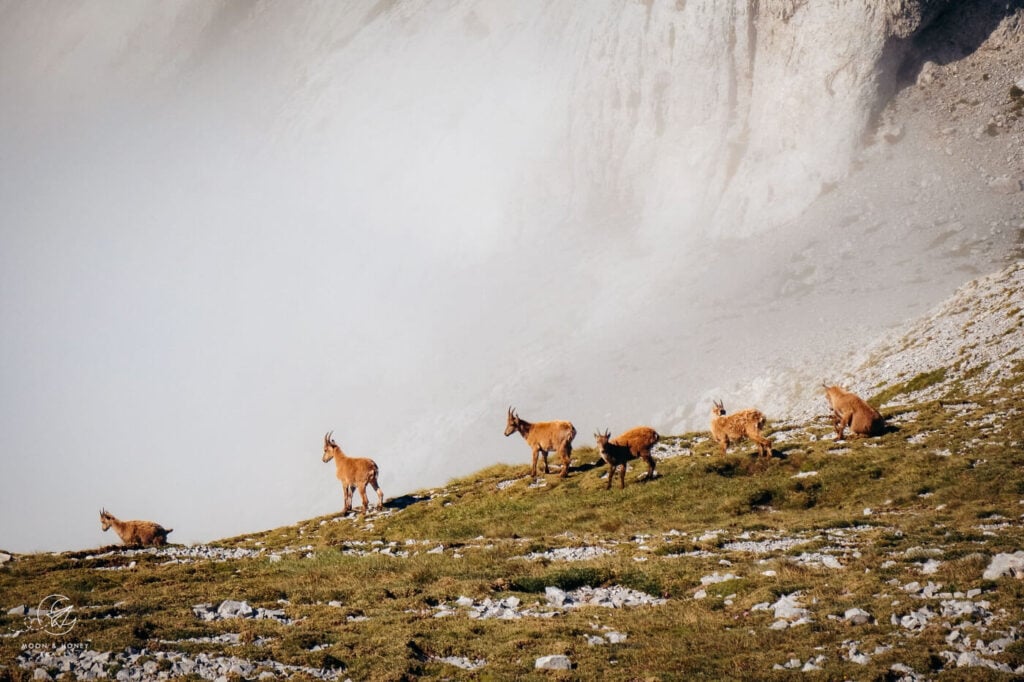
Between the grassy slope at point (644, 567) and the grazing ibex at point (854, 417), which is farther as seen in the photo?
the grazing ibex at point (854, 417)

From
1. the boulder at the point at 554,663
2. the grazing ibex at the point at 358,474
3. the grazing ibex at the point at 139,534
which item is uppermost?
the grazing ibex at the point at 358,474

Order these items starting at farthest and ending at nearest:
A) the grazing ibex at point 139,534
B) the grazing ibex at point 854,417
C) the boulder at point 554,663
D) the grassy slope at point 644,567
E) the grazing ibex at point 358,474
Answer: the grazing ibex at point 358,474 → the grazing ibex at point 854,417 → the grazing ibex at point 139,534 → the grassy slope at point 644,567 → the boulder at point 554,663

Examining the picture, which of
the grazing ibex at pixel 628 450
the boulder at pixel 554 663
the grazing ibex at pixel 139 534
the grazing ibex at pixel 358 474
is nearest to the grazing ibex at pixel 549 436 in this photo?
the grazing ibex at pixel 628 450

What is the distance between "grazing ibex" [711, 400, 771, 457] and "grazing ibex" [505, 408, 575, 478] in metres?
7.06

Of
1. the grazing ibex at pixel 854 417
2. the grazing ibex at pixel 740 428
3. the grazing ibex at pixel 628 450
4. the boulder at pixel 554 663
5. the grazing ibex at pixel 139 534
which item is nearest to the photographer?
the boulder at pixel 554 663

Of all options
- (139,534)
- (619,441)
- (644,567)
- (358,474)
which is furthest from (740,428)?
(139,534)

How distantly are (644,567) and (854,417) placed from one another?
18.6 metres

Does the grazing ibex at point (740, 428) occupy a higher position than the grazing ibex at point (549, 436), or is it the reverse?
the grazing ibex at point (549, 436)

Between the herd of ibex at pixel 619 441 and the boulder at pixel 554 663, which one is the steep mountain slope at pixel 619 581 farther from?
the herd of ibex at pixel 619 441

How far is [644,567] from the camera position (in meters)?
22.0

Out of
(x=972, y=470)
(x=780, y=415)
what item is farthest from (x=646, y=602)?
(x=780, y=415)

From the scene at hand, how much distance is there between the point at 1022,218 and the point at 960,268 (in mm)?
17013

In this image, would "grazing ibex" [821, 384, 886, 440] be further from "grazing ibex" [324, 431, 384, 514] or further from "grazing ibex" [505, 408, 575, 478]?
"grazing ibex" [324, 431, 384, 514]

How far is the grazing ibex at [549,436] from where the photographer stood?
36188 mm
